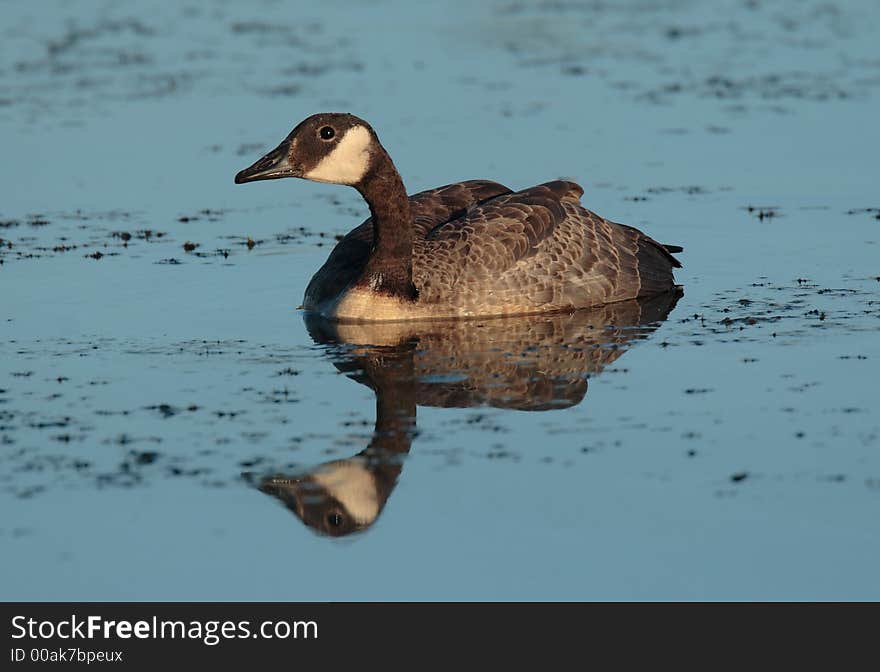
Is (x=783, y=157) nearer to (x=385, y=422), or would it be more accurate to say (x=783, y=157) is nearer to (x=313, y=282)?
(x=313, y=282)

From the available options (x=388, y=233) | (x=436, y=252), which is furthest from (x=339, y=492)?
(x=436, y=252)

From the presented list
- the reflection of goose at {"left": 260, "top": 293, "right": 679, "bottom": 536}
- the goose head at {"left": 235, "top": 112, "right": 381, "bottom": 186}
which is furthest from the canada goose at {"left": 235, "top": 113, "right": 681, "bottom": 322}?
the reflection of goose at {"left": 260, "top": 293, "right": 679, "bottom": 536}

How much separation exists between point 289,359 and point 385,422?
1.78m

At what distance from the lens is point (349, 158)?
13.1 metres

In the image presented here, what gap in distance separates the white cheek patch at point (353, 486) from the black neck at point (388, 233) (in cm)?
349

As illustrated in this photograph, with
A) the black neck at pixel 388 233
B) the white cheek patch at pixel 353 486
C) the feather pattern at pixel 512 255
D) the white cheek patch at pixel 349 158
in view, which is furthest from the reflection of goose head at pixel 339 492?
the white cheek patch at pixel 349 158

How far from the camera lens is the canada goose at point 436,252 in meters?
13.1

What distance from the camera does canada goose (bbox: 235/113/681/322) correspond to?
1313cm

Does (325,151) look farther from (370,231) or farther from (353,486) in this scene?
(353,486)

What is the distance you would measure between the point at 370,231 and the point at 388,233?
97 centimetres

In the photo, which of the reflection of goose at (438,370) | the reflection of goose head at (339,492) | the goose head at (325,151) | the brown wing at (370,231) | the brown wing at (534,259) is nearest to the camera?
the reflection of goose head at (339,492)

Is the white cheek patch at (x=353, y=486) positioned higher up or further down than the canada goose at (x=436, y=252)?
further down

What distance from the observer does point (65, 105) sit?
71.1ft

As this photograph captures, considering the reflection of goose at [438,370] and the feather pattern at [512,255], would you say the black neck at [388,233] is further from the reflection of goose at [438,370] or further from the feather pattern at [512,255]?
the reflection of goose at [438,370]
